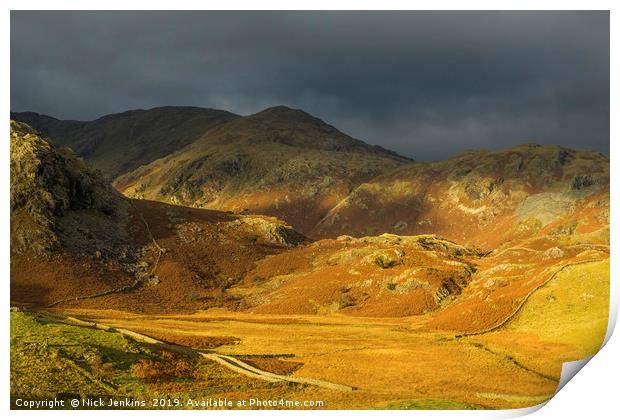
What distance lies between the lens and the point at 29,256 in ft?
267

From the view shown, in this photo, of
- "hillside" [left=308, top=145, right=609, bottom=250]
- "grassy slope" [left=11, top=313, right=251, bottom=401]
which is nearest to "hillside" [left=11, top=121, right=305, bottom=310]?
"grassy slope" [left=11, top=313, right=251, bottom=401]

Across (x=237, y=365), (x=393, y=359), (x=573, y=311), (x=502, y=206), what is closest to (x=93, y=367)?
(x=237, y=365)

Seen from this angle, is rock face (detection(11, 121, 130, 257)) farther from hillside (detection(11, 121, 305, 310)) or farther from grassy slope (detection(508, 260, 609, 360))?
grassy slope (detection(508, 260, 609, 360))

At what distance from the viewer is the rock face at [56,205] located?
85188 mm

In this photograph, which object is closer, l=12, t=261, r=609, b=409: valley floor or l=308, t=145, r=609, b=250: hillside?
l=12, t=261, r=609, b=409: valley floor

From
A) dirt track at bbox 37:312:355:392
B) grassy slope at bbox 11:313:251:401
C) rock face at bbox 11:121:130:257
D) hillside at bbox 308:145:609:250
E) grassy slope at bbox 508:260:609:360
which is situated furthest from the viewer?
hillside at bbox 308:145:609:250

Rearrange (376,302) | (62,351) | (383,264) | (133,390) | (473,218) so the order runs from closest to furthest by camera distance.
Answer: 1. (133,390)
2. (62,351)
3. (376,302)
4. (383,264)
5. (473,218)

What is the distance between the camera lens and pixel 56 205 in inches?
3565

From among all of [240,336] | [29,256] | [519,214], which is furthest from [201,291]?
[519,214]

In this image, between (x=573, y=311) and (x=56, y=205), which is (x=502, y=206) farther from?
(x=56, y=205)

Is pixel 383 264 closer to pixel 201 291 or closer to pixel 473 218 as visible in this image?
pixel 201 291

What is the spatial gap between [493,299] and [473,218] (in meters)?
129

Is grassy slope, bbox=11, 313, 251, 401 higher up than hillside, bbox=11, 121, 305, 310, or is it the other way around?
hillside, bbox=11, 121, 305, 310

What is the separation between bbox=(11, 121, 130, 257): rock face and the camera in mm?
85188
